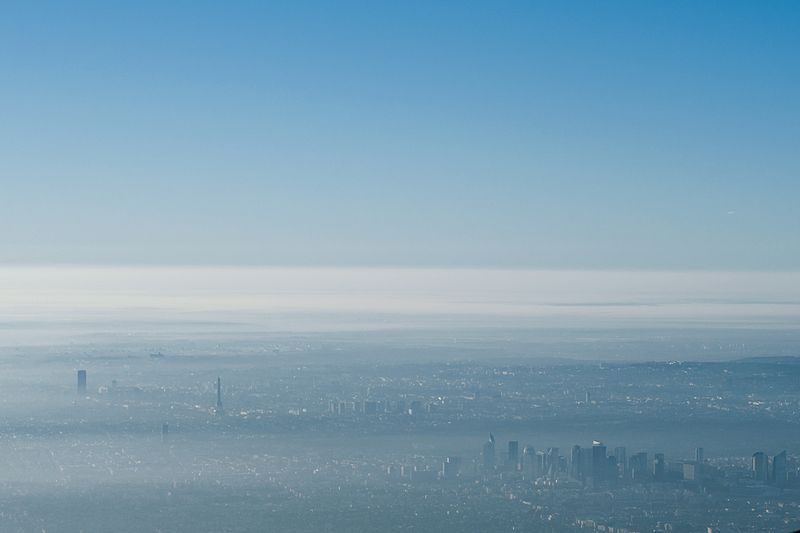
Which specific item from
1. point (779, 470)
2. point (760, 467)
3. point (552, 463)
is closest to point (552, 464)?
point (552, 463)

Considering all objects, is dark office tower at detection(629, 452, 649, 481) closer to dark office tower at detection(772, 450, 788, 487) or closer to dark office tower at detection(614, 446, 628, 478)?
dark office tower at detection(614, 446, 628, 478)

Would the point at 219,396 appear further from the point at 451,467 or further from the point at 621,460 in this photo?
the point at 621,460

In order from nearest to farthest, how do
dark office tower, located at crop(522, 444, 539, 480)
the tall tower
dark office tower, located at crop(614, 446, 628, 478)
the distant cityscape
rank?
the distant cityscape → dark office tower, located at crop(614, 446, 628, 478) → dark office tower, located at crop(522, 444, 539, 480) → the tall tower

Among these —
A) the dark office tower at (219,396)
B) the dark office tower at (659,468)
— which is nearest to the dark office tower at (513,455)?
the dark office tower at (659,468)

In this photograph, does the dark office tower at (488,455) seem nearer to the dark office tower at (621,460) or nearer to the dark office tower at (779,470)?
the dark office tower at (621,460)

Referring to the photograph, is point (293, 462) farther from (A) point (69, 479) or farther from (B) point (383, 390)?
(B) point (383, 390)

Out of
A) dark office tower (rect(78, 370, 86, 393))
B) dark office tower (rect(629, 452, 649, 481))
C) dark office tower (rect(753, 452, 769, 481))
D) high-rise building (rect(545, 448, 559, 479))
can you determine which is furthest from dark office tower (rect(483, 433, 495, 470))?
dark office tower (rect(78, 370, 86, 393))

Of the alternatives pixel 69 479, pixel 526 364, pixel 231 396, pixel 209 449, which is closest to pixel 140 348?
pixel 231 396
